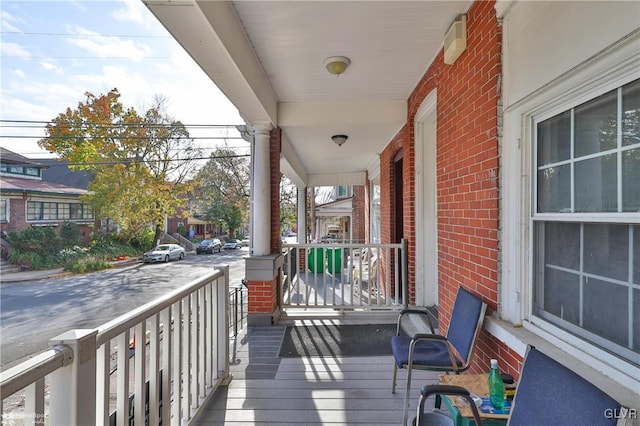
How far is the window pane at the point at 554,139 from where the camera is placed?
4.45 feet

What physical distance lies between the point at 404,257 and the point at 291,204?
17.1m

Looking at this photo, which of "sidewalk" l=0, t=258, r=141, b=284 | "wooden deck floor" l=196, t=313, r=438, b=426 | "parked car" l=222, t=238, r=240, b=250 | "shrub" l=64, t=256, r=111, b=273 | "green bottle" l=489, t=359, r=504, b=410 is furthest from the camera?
"parked car" l=222, t=238, r=240, b=250

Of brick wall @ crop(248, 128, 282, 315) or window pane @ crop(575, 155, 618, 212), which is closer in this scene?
window pane @ crop(575, 155, 618, 212)

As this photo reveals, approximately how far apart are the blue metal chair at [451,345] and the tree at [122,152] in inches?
519

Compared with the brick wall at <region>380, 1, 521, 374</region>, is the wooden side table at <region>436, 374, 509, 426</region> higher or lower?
lower

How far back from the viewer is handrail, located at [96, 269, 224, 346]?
1.08 metres

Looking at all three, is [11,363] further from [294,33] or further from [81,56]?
[81,56]

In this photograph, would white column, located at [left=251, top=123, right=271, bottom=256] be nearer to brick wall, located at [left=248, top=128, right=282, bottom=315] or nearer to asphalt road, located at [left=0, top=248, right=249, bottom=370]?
brick wall, located at [left=248, top=128, right=282, bottom=315]

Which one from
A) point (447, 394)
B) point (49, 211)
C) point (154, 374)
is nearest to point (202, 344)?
point (154, 374)

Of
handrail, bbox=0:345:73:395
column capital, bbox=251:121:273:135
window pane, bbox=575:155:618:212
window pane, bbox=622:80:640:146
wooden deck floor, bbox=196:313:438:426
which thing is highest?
column capital, bbox=251:121:273:135

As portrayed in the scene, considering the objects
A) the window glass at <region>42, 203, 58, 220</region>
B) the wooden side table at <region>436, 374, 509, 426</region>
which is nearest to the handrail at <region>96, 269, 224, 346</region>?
the wooden side table at <region>436, 374, 509, 426</region>

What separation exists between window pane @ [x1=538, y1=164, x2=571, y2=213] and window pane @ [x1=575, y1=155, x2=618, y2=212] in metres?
0.06

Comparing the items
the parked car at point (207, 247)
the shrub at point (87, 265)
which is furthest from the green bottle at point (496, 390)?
the parked car at point (207, 247)

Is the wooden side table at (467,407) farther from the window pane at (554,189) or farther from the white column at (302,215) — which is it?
the white column at (302,215)
